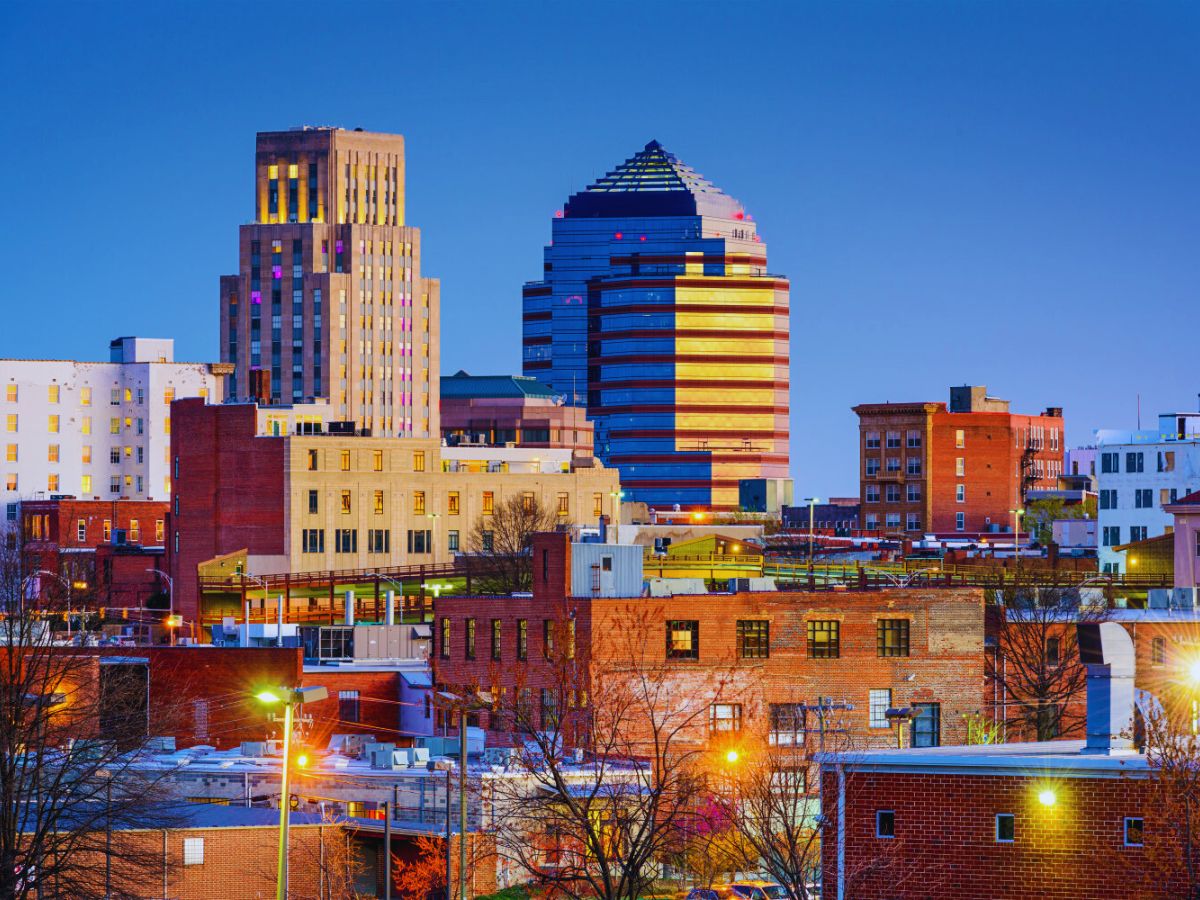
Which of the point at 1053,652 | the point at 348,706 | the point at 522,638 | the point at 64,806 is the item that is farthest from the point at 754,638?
the point at 64,806

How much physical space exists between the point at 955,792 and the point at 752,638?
47580 mm

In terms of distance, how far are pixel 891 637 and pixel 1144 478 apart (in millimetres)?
89159

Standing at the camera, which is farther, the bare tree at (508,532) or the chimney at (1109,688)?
the bare tree at (508,532)

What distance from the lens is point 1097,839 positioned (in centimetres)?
4953

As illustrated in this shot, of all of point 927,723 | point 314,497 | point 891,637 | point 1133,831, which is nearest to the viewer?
point 1133,831

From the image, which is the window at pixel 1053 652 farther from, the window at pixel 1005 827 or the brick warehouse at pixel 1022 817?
the window at pixel 1005 827

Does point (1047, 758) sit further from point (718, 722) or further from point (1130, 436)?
point (1130, 436)

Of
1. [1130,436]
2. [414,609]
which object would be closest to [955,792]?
[414,609]

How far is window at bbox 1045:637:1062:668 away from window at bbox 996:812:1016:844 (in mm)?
56541

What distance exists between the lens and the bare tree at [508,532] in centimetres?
16400

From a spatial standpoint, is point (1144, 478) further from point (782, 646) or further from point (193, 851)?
point (193, 851)

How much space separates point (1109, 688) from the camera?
2034 inches

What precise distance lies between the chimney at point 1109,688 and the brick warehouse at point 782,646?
144 feet

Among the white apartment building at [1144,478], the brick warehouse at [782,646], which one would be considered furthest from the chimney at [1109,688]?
the white apartment building at [1144,478]
